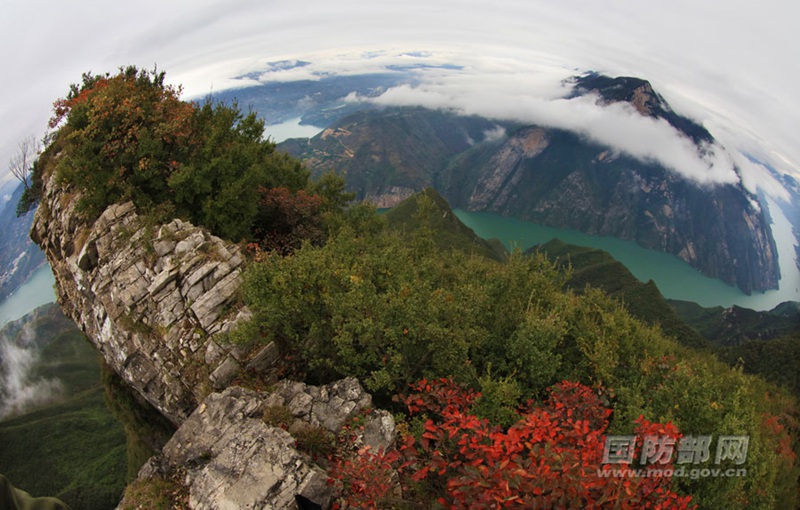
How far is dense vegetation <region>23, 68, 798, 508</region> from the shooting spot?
884cm

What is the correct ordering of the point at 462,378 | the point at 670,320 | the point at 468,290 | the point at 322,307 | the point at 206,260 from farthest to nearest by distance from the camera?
1. the point at 670,320
2. the point at 206,260
3. the point at 468,290
4. the point at 322,307
5. the point at 462,378

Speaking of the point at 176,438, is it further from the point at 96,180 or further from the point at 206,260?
the point at 96,180

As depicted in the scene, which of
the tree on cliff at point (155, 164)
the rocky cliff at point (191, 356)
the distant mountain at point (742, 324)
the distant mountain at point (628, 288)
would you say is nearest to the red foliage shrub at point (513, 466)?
the rocky cliff at point (191, 356)

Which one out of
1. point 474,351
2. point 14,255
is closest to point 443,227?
point 474,351

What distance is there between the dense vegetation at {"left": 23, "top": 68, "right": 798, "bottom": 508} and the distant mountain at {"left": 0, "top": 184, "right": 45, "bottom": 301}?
121260mm

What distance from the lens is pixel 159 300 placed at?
15.3 m

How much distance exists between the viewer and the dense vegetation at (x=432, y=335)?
8844 mm

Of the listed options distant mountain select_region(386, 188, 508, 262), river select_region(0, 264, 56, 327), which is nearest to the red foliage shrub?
distant mountain select_region(386, 188, 508, 262)

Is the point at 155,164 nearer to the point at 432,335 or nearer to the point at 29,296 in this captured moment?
the point at 432,335

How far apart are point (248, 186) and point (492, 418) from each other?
15115 mm

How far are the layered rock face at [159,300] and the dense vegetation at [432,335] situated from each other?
1.31 m

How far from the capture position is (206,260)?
50.9ft

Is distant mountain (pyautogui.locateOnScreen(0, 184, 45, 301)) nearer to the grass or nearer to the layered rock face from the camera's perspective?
the grass

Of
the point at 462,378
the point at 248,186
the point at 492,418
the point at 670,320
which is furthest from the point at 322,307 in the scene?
the point at 670,320
